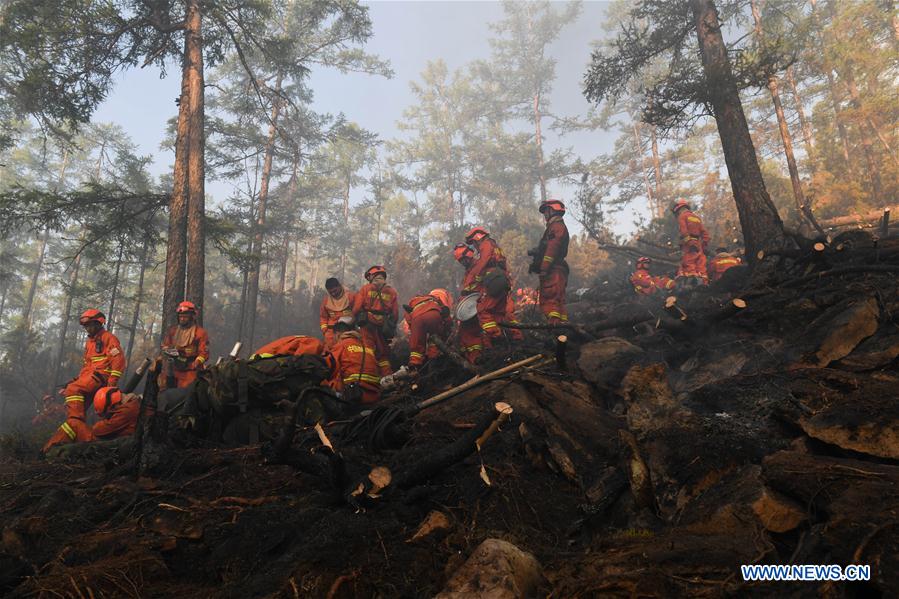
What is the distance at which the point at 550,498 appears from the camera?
3166 mm

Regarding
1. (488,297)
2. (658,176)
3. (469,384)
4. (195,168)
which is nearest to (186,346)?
(195,168)

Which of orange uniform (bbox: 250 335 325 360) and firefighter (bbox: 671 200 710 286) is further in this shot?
firefighter (bbox: 671 200 710 286)

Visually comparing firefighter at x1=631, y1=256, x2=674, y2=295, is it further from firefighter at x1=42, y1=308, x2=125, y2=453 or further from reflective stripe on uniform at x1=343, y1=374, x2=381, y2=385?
firefighter at x1=42, y1=308, x2=125, y2=453

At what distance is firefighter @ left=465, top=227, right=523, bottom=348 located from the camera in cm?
797

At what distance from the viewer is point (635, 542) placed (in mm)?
2268

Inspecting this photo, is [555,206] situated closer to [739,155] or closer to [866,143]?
[739,155]

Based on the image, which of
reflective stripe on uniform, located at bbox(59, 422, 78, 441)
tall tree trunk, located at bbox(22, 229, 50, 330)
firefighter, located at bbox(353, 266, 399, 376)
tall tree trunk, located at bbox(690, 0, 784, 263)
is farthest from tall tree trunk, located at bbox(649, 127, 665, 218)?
tall tree trunk, located at bbox(22, 229, 50, 330)

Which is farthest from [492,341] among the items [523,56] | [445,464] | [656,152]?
[523,56]

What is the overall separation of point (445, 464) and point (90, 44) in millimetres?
13372

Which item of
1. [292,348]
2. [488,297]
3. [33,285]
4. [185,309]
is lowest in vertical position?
[292,348]

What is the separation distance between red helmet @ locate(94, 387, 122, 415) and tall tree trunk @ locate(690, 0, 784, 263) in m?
10.6

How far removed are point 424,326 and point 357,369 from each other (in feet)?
7.26

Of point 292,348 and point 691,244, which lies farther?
point 691,244

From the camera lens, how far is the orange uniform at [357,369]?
6074mm
